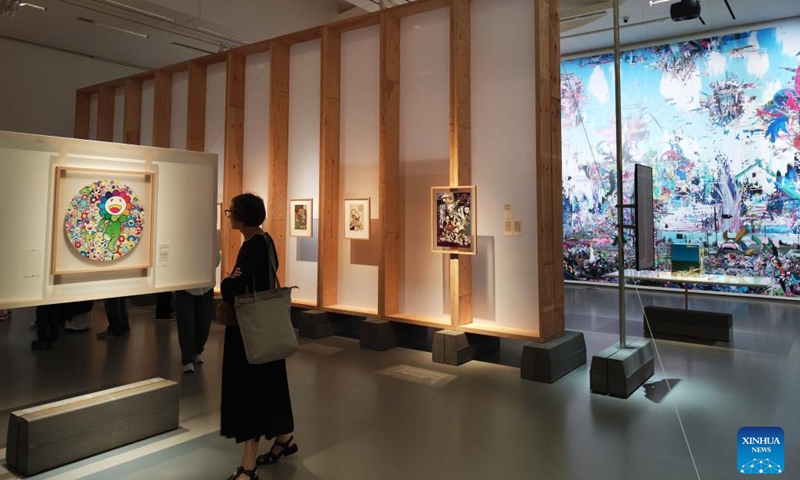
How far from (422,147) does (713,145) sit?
278 inches

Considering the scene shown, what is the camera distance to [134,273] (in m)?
3.85

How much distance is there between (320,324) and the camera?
6.95m

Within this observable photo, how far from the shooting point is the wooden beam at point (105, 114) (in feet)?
35.4

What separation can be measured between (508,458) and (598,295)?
8198mm

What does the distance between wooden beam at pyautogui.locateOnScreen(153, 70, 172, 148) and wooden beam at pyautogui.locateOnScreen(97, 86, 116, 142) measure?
2038 millimetres

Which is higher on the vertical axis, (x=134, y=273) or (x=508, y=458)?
(x=134, y=273)

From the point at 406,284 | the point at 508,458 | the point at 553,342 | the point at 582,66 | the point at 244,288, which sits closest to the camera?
the point at 244,288

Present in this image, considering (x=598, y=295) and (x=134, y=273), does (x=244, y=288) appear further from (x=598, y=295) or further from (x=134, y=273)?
(x=598, y=295)

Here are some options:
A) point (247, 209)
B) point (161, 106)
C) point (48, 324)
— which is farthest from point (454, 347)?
point (161, 106)

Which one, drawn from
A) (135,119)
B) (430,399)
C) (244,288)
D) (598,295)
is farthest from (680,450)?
(135,119)

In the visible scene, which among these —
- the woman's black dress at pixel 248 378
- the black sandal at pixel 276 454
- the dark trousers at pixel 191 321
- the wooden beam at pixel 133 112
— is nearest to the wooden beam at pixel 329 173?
the dark trousers at pixel 191 321

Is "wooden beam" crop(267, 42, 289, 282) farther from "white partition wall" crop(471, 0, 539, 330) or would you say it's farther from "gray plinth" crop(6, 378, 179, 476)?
"gray plinth" crop(6, 378, 179, 476)

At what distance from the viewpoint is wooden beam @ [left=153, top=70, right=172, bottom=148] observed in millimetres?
9477

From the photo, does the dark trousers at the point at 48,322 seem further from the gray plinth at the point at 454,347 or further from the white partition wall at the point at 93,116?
the white partition wall at the point at 93,116
